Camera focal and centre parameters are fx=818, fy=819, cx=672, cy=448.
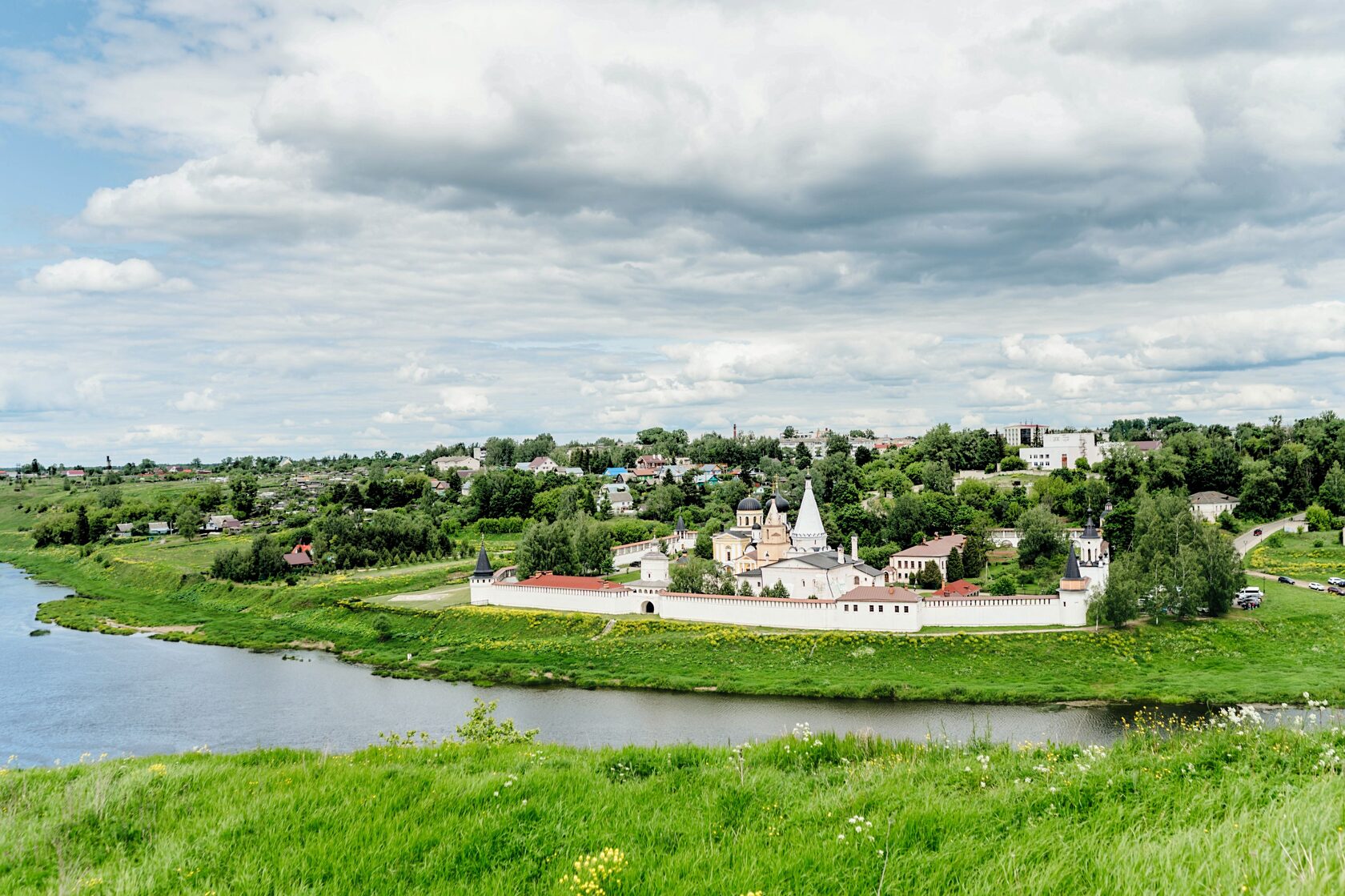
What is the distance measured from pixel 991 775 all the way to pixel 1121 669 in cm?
2561

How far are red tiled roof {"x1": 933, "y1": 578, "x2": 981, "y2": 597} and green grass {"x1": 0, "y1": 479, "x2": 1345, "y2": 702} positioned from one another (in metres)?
2.94

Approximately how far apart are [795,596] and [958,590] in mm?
7040

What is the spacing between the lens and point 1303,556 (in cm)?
4112

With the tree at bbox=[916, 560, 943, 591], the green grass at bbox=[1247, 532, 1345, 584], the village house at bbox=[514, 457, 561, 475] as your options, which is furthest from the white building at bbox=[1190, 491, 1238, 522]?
the village house at bbox=[514, 457, 561, 475]

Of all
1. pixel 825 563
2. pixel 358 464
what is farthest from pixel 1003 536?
pixel 358 464

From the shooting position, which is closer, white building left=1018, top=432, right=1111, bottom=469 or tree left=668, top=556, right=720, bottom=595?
tree left=668, top=556, right=720, bottom=595

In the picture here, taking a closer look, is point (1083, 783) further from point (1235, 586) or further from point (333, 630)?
point (333, 630)

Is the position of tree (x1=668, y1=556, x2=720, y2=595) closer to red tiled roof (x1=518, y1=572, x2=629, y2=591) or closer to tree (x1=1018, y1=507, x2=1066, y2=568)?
red tiled roof (x1=518, y1=572, x2=629, y2=591)

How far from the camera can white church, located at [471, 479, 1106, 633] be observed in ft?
107

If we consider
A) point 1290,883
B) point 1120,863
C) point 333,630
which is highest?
point 1290,883

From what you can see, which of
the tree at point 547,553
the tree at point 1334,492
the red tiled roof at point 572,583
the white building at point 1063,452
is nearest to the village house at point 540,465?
the white building at point 1063,452

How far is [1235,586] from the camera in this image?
31656 millimetres

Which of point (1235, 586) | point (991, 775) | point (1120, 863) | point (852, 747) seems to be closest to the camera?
point (1120, 863)

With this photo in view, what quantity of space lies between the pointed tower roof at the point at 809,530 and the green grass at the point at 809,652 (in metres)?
11.5
